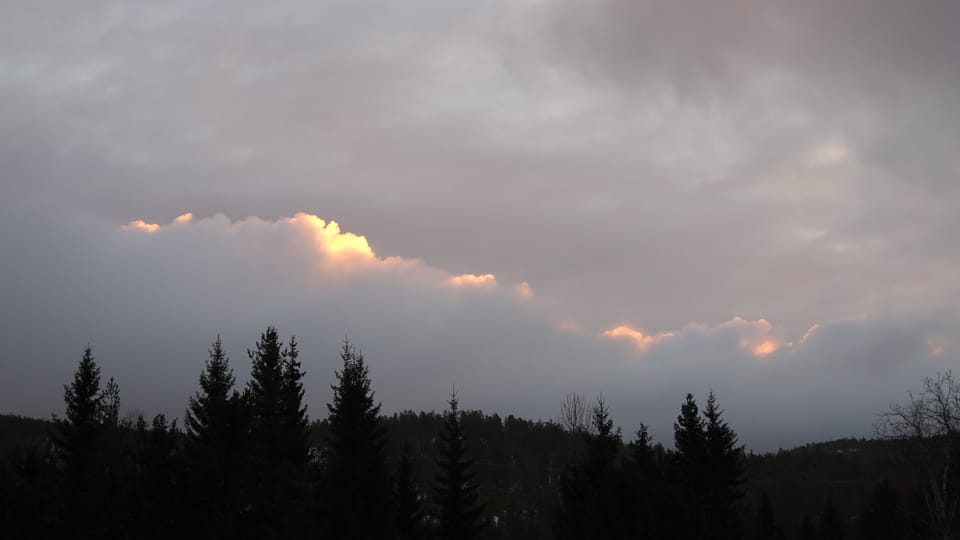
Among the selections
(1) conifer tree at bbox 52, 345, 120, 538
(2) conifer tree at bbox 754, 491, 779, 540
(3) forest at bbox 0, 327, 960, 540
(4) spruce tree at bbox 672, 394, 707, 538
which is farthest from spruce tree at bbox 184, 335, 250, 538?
(2) conifer tree at bbox 754, 491, 779, 540

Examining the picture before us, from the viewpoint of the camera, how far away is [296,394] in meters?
50.3

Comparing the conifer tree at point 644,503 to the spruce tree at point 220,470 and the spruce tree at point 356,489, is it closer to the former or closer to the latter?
the spruce tree at point 356,489

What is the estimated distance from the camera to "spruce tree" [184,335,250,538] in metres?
30.1

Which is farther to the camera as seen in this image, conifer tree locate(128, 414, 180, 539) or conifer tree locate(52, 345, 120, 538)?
conifer tree locate(52, 345, 120, 538)

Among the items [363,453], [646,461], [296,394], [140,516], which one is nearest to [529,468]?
[646,461]

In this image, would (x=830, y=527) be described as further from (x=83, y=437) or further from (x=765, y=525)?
(x=83, y=437)

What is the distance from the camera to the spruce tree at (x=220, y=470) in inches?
1184

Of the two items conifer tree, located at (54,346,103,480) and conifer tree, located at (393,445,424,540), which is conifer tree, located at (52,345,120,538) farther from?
conifer tree, located at (393,445,424,540)

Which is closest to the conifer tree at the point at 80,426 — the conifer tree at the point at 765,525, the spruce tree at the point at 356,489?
the spruce tree at the point at 356,489

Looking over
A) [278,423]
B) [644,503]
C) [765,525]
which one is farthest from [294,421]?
[765,525]

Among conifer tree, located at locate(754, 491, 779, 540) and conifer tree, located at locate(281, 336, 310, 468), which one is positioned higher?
conifer tree, located at locate(281, 336, 310, 468)

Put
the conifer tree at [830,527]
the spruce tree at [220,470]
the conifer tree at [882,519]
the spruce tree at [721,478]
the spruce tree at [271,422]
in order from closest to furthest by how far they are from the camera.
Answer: the spruce tree at [220,470] < the spruce tree at [271,422] < the spruce tree at [721,478] < the conifer tree at [882,519] < the conifer tree at [830,527]

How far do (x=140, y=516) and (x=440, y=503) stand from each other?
70.8 ft

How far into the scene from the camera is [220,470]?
3055 centimetres
